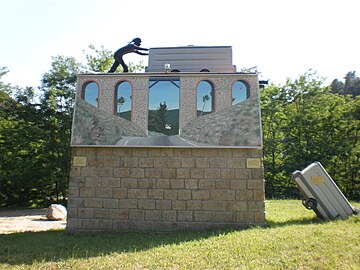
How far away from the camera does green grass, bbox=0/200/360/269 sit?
143 inches

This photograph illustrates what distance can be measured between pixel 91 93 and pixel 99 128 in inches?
34.1

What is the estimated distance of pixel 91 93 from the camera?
6.40 meters

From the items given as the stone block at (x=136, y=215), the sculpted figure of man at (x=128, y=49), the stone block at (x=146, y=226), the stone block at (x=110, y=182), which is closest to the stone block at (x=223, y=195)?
the stone block at (x=146, y=226)

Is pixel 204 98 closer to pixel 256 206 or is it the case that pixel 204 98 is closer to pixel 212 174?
pixel 212 174

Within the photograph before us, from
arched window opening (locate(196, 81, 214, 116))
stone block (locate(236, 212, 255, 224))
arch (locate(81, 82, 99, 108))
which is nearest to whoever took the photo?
stone block (locate(236, 212, 255, 224))

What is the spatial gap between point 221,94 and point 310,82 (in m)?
13.4

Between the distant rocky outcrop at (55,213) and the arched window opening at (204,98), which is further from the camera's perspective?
the distant rocky outcrop at (55,213)

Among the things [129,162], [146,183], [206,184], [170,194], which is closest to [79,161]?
[129,162]

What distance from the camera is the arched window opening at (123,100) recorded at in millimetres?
6246

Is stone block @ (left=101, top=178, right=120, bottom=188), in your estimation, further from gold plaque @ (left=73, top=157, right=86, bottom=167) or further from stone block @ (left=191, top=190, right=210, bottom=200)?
stone block @ (left=191, top=190, right=210, bottom=200)

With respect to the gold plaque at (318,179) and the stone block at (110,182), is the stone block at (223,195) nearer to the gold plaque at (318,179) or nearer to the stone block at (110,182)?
the gold plaque at (318,179)

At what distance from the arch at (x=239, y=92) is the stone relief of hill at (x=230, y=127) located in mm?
93

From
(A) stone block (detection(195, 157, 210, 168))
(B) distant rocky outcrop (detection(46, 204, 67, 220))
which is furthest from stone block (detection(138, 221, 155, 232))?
(B) distant rocky outcrop (detection(46, 204, 67, 220))

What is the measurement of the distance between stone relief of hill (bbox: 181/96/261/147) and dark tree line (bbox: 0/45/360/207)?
10.7 meters
